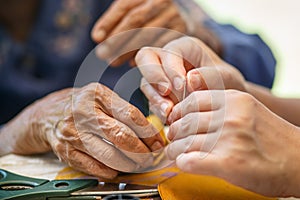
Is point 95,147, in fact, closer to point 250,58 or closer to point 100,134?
point 100,134

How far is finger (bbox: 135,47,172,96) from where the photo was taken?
75 centimetres

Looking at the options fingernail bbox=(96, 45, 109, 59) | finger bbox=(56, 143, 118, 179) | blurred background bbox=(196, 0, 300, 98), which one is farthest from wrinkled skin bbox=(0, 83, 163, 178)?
blurred background bbox=(196, 0, 300, 98)

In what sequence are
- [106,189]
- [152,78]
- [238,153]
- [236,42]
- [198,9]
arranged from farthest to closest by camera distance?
[198,9], [236,42], [152,78], [106,189], [238,153]

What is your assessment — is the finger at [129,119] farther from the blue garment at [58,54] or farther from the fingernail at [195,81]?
the blue garment at [58,54]

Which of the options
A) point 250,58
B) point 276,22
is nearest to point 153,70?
point 250,58

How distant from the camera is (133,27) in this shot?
1.12 metres

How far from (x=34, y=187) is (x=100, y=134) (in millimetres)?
119

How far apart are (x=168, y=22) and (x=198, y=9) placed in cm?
33

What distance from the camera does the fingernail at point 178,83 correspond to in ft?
2.36

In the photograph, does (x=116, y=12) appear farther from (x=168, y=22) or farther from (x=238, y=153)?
(x=238, y=153)

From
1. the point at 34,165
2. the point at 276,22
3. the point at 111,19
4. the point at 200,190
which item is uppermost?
the point at 276,22

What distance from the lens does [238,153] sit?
0.58 m

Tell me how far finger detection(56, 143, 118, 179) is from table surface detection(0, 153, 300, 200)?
4 cm

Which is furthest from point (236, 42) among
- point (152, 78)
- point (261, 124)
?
point (261, 124)
